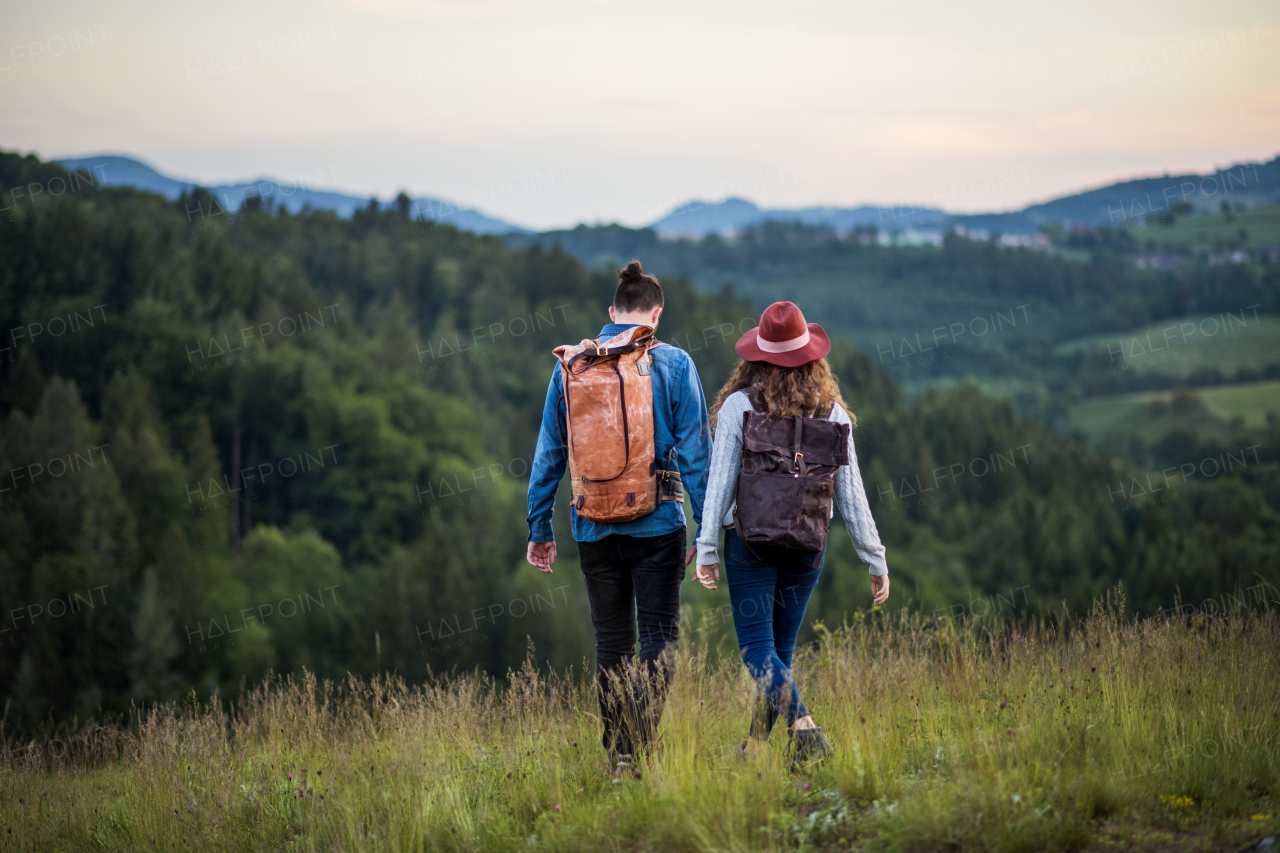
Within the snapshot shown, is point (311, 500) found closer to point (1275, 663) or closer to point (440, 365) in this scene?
point (440, 365)

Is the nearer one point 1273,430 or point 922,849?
point 922,849

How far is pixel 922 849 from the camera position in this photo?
2.92 metres

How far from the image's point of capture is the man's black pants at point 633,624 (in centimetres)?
353

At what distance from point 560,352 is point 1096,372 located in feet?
460

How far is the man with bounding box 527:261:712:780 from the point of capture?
3.55 meters

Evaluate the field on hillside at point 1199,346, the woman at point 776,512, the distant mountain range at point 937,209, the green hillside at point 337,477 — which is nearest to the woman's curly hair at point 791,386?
the woman at point 776,512

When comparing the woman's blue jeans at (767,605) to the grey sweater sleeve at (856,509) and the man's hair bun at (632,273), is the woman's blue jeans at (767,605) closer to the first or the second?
the grey sweater sleeve at (856,509)

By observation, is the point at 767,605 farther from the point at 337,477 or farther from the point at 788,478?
the point at 337,477

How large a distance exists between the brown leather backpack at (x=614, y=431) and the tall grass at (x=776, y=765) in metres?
0.83

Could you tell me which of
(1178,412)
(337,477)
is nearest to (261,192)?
(337,477)

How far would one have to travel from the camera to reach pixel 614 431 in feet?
11.7

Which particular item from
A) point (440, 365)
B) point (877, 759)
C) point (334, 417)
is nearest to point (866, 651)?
point (877, 759)

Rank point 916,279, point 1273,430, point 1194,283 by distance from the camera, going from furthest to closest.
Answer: point 916,279
point 1194,283
point 1273,430

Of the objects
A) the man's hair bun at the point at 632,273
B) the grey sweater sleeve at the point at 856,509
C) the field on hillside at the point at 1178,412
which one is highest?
the man's hair bun at the point at 632,273
